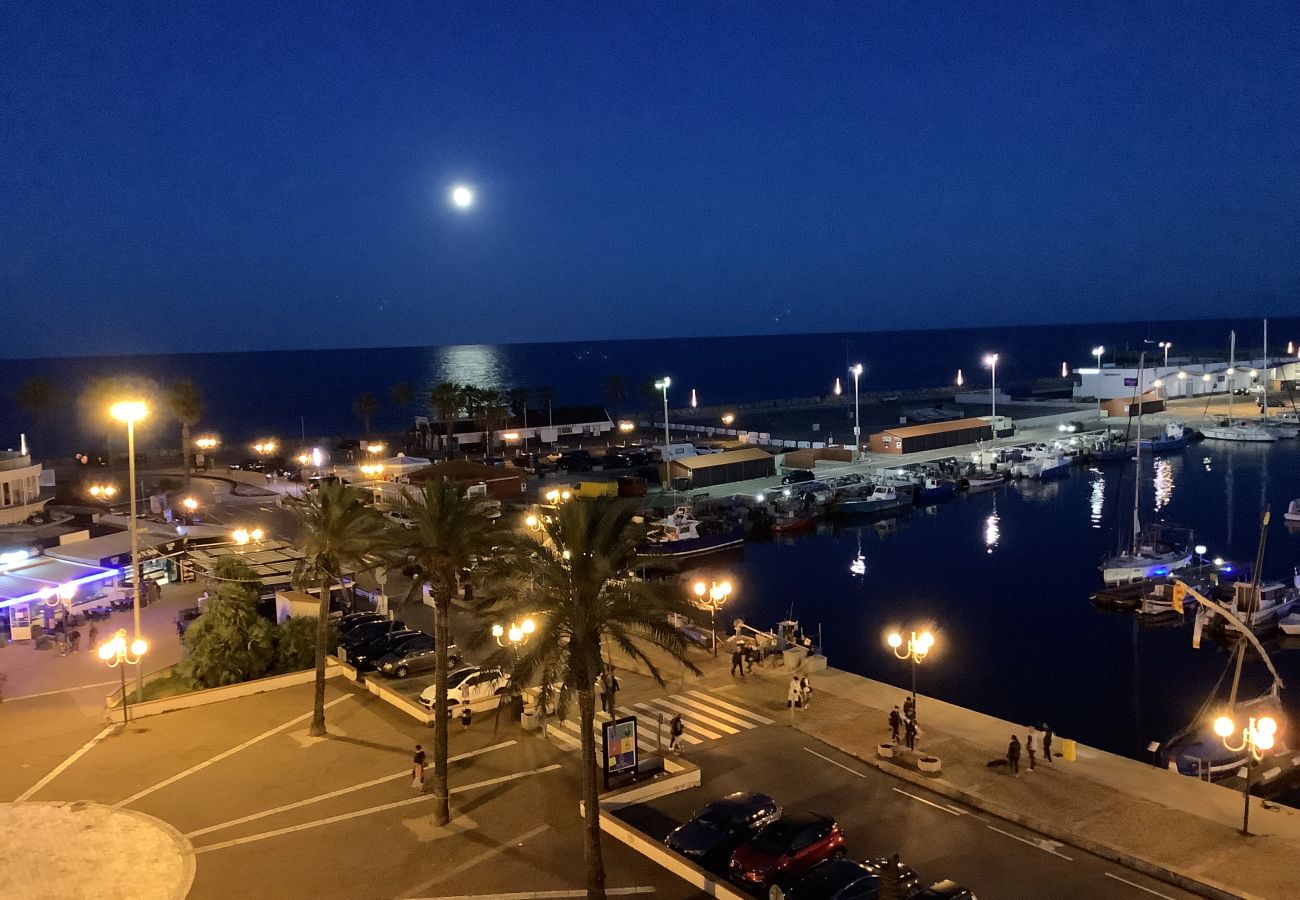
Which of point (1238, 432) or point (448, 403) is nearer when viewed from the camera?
point (448, 403)

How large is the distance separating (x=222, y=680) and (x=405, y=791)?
890 cm

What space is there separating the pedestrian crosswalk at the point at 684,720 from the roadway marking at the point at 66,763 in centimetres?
1097

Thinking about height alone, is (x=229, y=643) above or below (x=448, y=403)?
below

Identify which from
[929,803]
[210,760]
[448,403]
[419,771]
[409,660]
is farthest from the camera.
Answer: [448,403]

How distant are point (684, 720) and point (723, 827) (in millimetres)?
7000

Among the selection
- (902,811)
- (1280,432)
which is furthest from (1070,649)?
(1280,432)

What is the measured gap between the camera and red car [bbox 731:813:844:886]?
1603 centimetres

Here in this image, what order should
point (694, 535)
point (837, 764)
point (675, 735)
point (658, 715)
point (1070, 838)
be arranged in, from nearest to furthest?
point (1070, 838) → point (837, 764) → point (675, 735) → point (658, 715) → point (694, 535)

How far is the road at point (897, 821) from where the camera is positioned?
53.6 ft

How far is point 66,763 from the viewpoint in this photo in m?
21.9

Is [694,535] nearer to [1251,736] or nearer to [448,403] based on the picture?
[448,403]

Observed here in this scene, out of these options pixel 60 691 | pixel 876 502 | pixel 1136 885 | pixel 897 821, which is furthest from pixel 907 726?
pixel 876 502

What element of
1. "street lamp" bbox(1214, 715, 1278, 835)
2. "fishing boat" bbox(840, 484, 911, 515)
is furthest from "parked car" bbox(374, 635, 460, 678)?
"fishing boat" bbox(840, 484, 911, 515)

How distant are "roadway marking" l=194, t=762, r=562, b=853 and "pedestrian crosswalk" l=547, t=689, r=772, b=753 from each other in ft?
6.19
